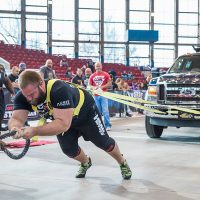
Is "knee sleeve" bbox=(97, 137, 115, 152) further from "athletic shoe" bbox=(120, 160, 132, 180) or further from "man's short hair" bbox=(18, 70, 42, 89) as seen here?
"man's short hair" bbox=(18, 70, 42, 89)

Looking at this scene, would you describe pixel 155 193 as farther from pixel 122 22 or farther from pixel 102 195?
pixel 122 22

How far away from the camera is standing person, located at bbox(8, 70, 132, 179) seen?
473 cm

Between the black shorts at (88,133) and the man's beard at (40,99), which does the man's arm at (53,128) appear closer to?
the man's beard at (40,99)

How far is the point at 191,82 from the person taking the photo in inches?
407

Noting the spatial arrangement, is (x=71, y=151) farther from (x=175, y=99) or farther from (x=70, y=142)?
(x=175, y=99)

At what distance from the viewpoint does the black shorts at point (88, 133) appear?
19.7ft

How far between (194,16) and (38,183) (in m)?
35.1

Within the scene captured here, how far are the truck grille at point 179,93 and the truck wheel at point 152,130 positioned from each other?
0.76 metres

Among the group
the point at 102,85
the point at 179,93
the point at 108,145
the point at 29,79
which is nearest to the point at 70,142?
the point at 108,145

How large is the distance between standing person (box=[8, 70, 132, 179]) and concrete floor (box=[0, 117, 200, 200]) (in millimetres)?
345

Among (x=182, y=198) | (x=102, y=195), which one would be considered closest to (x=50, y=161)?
(x=102, y=195)

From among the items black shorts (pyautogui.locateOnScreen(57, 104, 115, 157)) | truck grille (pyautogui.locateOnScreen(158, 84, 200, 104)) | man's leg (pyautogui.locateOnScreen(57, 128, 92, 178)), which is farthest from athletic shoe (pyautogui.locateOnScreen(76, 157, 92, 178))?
truck grille (pyautogui.locateOnScreen(158, 84, 200, 104))

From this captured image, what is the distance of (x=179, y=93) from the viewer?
10453mm

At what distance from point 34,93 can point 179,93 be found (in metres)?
6.07
